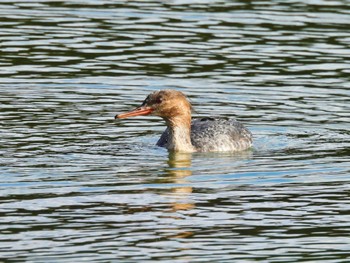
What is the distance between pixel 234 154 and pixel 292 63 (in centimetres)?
502

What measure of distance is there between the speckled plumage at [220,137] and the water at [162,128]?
0.25 m

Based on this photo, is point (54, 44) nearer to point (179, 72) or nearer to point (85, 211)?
point (179, 72)

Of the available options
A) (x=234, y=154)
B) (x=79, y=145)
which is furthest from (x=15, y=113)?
(x=234, y=154)

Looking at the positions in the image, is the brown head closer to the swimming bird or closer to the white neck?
the swimming bird

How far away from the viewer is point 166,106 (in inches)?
735

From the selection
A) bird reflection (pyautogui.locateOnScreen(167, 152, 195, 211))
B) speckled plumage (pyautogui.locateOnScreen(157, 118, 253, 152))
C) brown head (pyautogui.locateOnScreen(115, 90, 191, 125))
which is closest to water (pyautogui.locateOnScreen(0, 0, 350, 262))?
bird reflection (pyautogui.locateOnScreen(167, 152, 195, 211))

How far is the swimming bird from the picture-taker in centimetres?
1859

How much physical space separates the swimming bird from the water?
0.96 feet

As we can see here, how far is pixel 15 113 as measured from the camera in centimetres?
1970

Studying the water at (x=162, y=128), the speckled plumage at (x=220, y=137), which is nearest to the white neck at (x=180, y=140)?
the speckled plumage at (x=220, y=137)

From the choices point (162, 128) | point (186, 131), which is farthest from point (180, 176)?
point (162, 128)

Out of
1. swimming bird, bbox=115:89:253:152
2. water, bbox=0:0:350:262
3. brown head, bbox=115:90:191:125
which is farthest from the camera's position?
swimming bird, bbox=115:89:253:152

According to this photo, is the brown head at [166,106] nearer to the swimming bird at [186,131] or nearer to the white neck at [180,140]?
the swimming bird at [186,131]

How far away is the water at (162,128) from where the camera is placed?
13.2 metres
